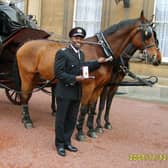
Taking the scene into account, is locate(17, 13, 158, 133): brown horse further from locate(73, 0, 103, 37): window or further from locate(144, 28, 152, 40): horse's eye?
locate(73, 0, 103, 37): window

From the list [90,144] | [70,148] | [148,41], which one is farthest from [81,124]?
[148,41]

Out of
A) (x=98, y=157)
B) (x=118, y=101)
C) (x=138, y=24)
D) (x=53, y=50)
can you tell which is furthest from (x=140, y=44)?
(x=118, y=101)

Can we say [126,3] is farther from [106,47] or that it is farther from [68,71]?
[68,71]

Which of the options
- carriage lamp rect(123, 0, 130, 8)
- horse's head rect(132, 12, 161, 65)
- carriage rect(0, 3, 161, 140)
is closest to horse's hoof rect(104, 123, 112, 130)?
carriage rect(0, 3, 161, 140)

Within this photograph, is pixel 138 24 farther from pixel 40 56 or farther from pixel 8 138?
pixel 8 138

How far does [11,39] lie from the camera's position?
24.0ft

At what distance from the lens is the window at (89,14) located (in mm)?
13719

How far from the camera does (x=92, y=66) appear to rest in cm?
557

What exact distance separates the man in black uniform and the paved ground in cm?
36

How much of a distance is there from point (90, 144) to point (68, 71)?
1.47m

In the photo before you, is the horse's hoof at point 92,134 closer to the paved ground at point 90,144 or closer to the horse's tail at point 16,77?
the paved ground at point 90,144

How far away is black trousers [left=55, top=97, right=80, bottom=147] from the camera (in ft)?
17.6

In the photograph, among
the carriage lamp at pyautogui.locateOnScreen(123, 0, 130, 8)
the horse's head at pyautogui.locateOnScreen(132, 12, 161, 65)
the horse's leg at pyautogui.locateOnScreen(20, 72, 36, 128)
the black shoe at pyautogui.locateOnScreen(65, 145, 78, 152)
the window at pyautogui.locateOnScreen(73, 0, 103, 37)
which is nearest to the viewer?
the black shoe at pyautogui.locateOnScreen(65, 145, 78, 152)

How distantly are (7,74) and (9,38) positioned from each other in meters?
0.83
